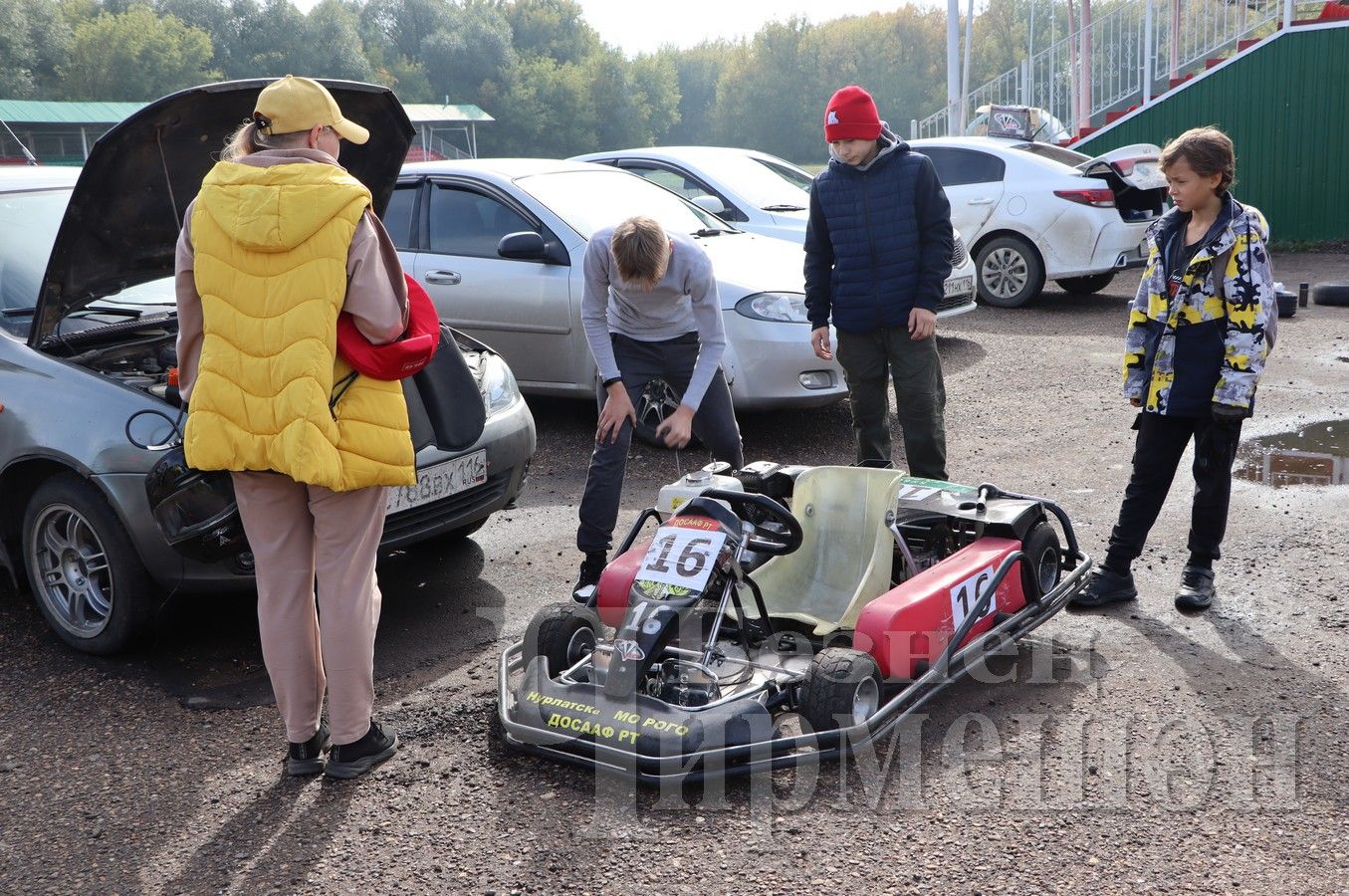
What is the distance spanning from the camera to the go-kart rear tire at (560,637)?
4160mm

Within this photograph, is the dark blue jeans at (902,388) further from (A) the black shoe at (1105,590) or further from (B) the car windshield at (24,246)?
(B) the car windshield at (24,246)

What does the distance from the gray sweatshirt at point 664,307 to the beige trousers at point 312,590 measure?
1.70 metres

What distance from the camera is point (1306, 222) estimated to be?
17234mm

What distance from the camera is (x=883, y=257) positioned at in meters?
5.56

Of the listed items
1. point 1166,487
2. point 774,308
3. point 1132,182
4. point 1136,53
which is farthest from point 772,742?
point 1136,53

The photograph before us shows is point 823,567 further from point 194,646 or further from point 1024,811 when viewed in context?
point 194,646

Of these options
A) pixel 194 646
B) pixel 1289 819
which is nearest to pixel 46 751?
pixel 194 646

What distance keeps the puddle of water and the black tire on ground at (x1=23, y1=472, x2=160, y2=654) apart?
555 cm

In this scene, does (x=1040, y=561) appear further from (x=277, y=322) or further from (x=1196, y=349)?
(x=277, y=322)

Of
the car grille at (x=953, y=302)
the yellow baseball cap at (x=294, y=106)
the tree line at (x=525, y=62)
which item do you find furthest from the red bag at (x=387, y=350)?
the tree line at (x=525, y=62)

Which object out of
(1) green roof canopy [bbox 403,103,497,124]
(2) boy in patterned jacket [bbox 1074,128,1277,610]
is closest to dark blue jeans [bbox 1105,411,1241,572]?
(2) boy in patterned jacket [bbox 1074,128,1277,610]

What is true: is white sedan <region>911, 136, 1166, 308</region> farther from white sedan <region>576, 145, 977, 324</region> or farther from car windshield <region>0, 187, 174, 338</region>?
car windshield <region>0, 187, 174, 338</region>

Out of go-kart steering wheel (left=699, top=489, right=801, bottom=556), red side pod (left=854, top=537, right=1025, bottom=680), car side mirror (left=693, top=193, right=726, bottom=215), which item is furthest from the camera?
car side mirror (left=693, top=193, right=726, bottom=215)

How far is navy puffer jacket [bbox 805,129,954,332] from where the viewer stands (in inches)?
218
